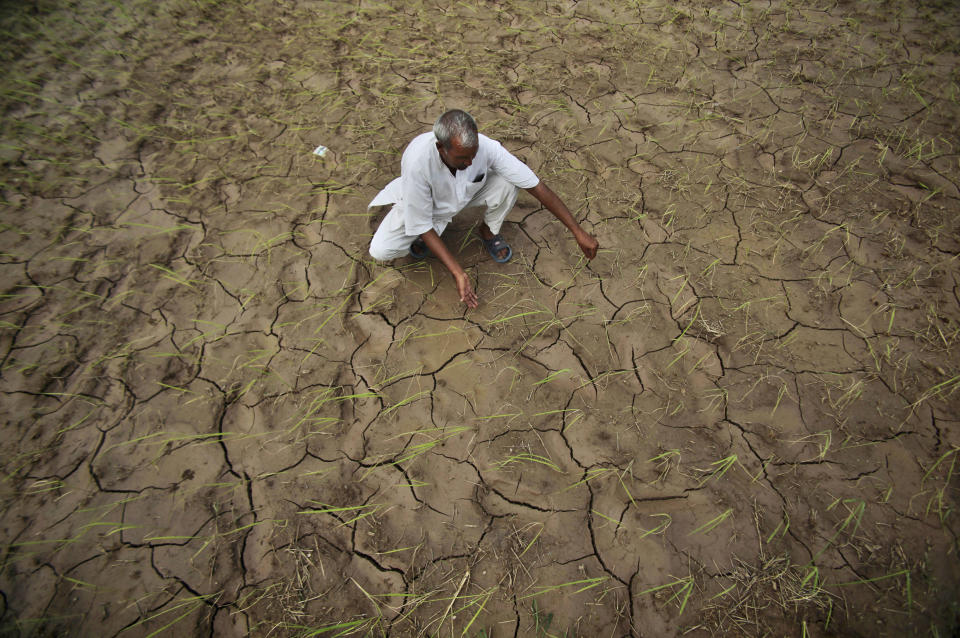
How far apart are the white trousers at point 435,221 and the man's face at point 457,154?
1.19 ft

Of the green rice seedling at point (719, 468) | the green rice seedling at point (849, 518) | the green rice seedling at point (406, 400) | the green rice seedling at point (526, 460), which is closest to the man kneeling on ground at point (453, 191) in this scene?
the green rice seedling at point (406, 400)

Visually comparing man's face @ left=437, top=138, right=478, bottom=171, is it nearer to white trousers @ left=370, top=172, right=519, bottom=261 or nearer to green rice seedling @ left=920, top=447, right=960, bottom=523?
white trousers @ left=370, top=172, right=519, bottom=261

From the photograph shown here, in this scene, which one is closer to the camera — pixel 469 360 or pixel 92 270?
pixel 469 360

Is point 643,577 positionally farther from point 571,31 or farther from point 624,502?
point 571,31

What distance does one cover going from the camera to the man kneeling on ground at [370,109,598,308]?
72.1 inches

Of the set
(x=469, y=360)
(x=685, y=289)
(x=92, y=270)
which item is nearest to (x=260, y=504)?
(x=469, y=360)

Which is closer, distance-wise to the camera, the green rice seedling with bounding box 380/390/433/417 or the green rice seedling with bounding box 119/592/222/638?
the green rice seedling with bounding box 119/592/222/638

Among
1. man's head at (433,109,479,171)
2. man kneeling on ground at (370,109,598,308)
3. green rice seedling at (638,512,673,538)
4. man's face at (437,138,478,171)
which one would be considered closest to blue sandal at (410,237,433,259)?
man kneeling on ground at (370,109,598,308)

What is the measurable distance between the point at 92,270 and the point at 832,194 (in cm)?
436

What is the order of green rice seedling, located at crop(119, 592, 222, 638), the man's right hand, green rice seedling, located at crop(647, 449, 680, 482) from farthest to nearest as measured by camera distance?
the man's right hand → green rice seedling, located at crop(647, 449, 680, 482) → green rice seedling, located at crop(119, 592, 222, 638)

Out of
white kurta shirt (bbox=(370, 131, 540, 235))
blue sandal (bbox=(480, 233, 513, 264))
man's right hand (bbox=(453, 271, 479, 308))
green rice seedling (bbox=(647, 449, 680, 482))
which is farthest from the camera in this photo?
blue sandal (bbox=(480, 233, 513, 264))

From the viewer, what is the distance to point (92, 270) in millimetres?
2553

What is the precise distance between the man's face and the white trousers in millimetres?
362

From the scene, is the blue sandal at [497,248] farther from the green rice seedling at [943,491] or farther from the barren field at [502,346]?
the green rice seedling at [943,491]
